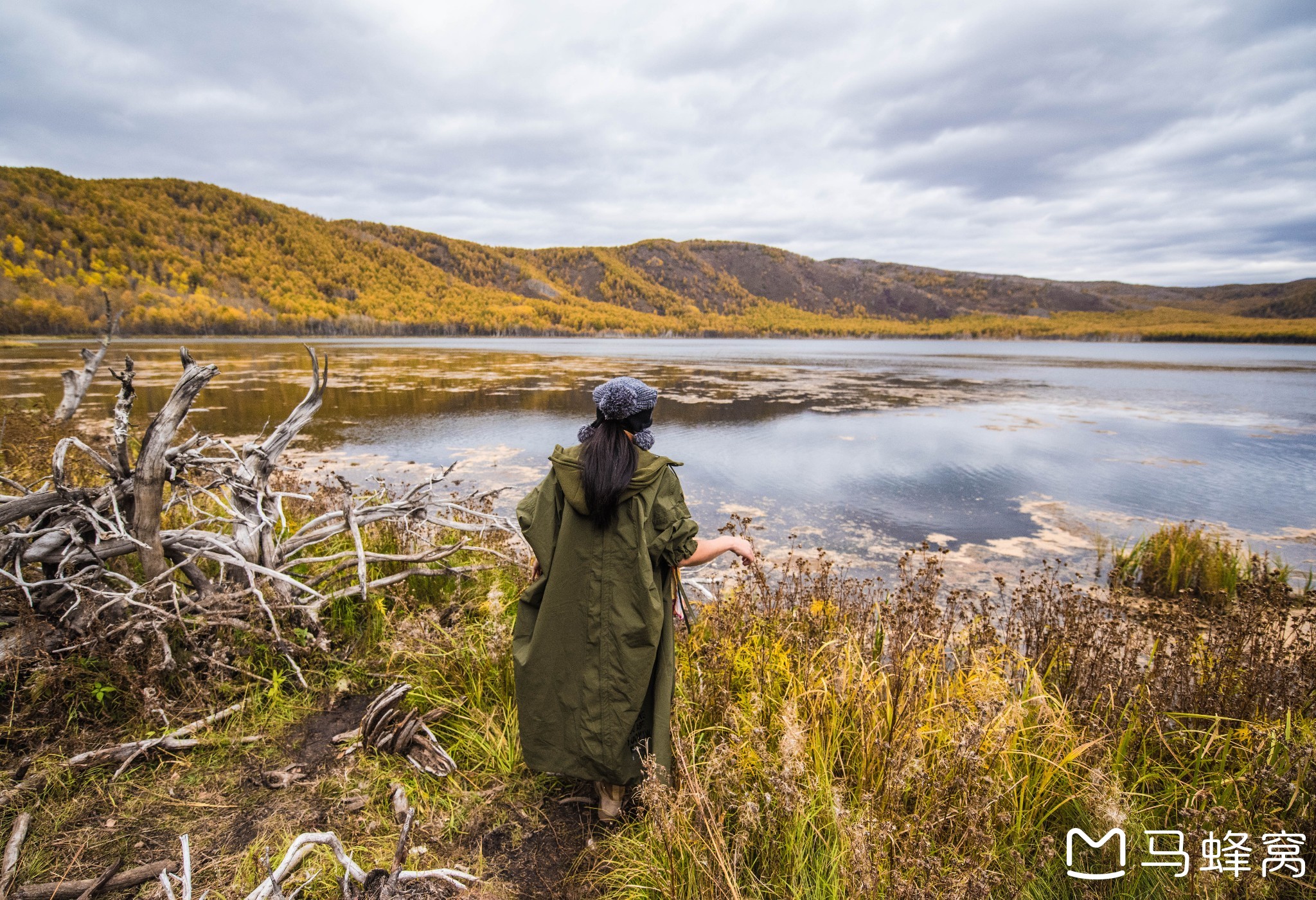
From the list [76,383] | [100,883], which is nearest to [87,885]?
[100,883]

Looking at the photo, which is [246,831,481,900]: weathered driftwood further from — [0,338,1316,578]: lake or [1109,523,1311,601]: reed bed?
[1109,523,1311,601]: reed bed

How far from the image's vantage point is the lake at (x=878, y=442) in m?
8.27

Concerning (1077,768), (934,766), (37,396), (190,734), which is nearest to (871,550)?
(1077,768)

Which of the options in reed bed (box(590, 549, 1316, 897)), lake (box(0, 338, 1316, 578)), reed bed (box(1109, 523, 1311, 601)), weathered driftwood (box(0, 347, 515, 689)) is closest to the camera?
reed bed (box(590, 549, 1316, 897))

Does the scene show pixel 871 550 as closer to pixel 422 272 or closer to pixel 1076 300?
pixel 422 272

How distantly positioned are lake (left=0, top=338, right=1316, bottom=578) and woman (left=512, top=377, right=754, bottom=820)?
5.07 m

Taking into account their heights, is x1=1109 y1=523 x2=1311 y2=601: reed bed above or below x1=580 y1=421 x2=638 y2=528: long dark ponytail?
below

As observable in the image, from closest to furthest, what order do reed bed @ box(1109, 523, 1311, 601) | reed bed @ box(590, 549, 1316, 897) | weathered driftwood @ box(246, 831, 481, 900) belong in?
weathered driftwood @ box(246, 831, 481, 900)
reed bed @ box(590, 549, 1316, 897)
reed bed @ box(1109, 523, 1311, 601)

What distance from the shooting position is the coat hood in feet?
6.86

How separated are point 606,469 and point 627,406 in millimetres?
259

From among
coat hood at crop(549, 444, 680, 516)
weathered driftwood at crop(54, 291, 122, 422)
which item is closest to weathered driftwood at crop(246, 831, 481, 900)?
coat hood at crop(549, 444, 680, 516)

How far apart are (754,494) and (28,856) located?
868 centimetres

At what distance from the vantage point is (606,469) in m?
2.04

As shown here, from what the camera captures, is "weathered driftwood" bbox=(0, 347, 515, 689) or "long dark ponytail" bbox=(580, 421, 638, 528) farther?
"weathered driftwood" bbox=(0, 347, 515, 689)
